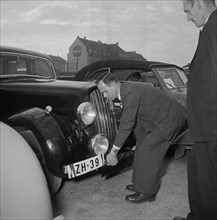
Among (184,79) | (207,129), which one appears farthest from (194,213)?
(184,79)

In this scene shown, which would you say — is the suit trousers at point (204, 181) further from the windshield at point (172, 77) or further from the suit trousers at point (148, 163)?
the windshield at point (172, 77)

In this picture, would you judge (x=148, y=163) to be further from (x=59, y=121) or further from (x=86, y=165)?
(x=59, y=121)

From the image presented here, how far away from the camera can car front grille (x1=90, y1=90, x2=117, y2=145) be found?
11.5ft

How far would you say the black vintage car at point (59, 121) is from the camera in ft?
9.75

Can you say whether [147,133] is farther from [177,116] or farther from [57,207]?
[57,207]

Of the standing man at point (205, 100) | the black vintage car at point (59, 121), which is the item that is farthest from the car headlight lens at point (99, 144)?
the standing man at point (205, 100)

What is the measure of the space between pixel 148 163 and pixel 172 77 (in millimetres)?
2650

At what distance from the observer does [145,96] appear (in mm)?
3379

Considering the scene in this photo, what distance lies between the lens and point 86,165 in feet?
10.1

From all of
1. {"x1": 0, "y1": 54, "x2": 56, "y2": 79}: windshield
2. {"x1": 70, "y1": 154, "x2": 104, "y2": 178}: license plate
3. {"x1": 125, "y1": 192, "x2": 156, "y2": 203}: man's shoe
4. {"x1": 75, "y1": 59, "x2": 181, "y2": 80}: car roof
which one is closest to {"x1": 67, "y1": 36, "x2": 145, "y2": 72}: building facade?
{"x1": 75, "y1": 59, "x2": 181, "y2": 80}: car roof

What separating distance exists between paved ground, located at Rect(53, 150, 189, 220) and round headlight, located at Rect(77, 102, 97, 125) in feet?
2.80

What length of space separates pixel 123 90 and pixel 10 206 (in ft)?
6.48

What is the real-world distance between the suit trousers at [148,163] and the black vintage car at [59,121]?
0.34 m

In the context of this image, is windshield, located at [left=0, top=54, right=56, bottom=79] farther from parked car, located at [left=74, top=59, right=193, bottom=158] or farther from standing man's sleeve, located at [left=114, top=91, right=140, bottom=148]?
standing man's sleeve, located at [left=114, top=91, right=140, bottom=148]
